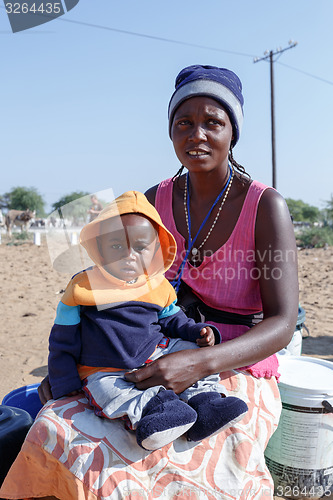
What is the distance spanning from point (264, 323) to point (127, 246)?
0.66 metres

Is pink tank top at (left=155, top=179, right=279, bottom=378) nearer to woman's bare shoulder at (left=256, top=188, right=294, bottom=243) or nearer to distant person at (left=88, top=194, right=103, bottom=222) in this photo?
woman's bare shoulder at (left=256, top=188, right=294, bottom=243)

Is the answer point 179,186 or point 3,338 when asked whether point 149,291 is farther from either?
point 3,338

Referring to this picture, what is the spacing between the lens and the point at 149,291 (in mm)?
1814

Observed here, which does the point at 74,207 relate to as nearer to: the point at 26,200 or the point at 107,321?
the point at 107,321

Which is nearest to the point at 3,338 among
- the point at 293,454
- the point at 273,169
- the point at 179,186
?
the point at 179,186

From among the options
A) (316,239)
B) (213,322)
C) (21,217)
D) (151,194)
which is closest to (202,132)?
(151,194)

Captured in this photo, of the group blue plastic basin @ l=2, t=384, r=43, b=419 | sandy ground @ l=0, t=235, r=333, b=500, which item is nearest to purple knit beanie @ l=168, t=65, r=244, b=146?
blue plastic basin @ l=2, t=384, r=43, b=419

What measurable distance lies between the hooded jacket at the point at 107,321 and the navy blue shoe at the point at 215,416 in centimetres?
33

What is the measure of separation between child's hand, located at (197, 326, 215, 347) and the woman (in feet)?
0.29

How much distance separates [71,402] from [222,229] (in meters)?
1.08

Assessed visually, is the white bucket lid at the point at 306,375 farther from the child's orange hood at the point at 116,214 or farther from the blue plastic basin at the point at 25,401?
the blue plastic basin at the point at 25,401

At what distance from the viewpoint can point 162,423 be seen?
133 cm

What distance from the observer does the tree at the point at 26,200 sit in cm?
4922

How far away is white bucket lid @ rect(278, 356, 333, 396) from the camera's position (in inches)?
81.5
